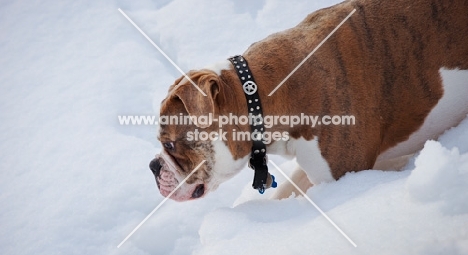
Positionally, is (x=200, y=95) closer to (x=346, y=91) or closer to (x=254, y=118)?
(x=254, y=118)

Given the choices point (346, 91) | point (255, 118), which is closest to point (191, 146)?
point (255, 118)

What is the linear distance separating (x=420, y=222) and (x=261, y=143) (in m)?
1.01

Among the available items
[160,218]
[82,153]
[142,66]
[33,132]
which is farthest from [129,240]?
[142,66]

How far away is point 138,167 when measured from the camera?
3811 mm

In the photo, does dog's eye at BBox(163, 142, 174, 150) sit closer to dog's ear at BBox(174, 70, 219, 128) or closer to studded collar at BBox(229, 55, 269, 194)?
dog's ear at BBox(174, 70, 219, 128)

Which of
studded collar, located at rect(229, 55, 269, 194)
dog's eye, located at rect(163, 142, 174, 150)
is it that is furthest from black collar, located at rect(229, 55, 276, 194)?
dog's eye, located at rect(163, 142, 174, 150)

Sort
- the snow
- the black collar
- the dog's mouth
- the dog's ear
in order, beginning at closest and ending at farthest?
the snow
the dog's ear
the black collar
the dog's mouth

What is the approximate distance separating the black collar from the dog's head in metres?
0.07

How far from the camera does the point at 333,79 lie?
8.95 feet

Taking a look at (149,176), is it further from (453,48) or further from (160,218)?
(453,48)

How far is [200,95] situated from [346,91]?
0.77 meters

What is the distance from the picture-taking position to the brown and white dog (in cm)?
271

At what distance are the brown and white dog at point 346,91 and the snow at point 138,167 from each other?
7.0 inches

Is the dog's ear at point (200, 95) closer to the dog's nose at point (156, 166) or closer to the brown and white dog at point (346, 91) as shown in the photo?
the brown and white dog at point (346, 91)
